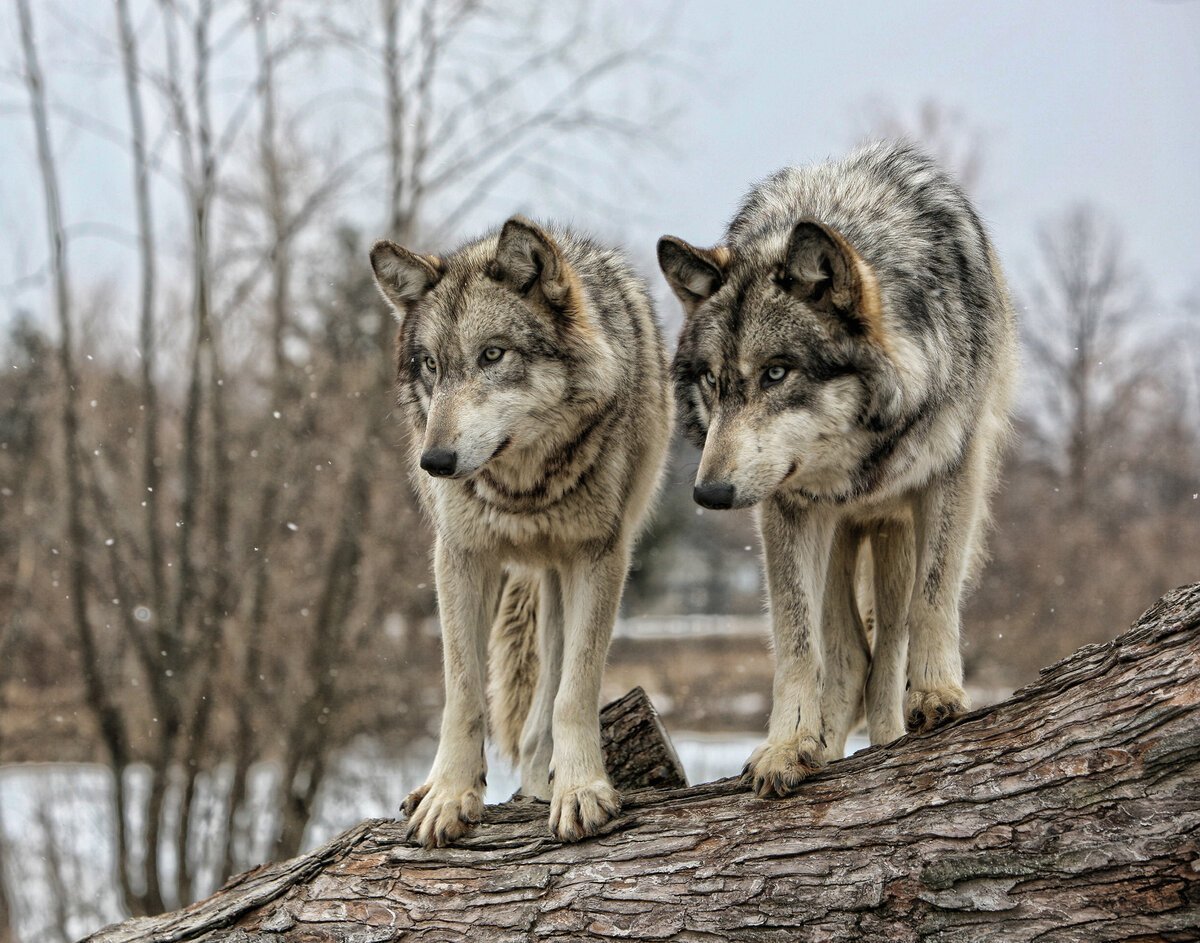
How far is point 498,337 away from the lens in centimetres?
390

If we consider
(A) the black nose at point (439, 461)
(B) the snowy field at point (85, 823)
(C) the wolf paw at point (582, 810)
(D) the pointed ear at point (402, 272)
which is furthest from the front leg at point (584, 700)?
(B) the snowy field at point (85, 823)

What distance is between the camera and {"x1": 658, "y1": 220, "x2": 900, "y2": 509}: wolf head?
3326mm

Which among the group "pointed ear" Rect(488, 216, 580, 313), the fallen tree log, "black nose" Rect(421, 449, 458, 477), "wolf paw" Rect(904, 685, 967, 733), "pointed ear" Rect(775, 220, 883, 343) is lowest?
the fallen tree log

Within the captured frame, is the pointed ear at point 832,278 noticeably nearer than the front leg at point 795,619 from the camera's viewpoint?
Yes

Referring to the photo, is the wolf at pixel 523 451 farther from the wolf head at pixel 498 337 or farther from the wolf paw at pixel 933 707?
the wolf paw at pixel 933 707

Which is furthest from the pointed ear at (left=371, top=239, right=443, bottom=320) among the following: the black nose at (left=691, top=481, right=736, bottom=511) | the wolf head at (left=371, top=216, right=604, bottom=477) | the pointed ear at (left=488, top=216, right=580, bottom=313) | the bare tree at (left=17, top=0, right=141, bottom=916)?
the bare tree at (left=17, top=0, right=141, bottom=916)

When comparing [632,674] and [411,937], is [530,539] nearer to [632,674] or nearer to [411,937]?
[411,937]

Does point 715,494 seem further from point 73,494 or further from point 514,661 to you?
point 73,494

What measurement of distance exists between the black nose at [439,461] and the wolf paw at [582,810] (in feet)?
3.74

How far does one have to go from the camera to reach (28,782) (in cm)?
1164

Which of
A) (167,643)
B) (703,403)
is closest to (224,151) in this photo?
(167,643)

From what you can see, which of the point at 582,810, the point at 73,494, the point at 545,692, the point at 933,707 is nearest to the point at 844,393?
the point at 933,707

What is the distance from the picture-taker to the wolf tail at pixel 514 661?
4.96 m

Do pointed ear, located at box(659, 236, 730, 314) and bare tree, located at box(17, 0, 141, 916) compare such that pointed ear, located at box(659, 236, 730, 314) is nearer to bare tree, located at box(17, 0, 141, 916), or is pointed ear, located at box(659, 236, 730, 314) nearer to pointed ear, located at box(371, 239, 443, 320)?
pointed ear, located at box(371, 239, 443, 320)
